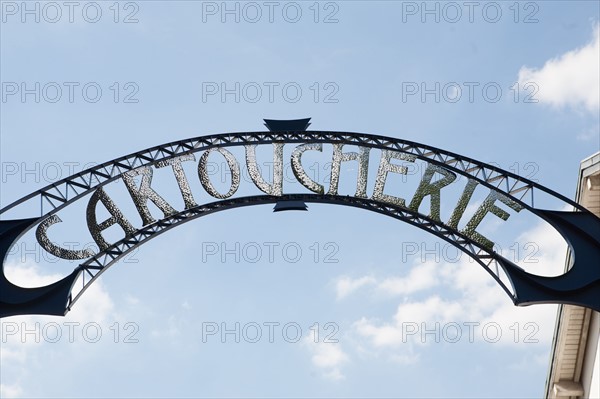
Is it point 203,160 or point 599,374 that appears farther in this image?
point 599,374

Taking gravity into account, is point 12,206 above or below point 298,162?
below

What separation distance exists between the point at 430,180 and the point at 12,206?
10.6m

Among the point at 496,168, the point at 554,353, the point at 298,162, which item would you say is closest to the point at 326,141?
the point at 298,162

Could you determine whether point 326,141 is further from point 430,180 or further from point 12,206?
point 12,206

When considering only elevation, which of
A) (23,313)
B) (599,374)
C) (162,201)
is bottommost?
(23,313)

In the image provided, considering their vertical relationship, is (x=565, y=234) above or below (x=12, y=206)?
above

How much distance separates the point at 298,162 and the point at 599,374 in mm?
10741

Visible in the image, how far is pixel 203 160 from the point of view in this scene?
24406 mm

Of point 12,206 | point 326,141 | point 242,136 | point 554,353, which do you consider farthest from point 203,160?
point 554,353

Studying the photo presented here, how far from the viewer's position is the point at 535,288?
897 inches

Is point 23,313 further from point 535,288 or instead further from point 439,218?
point 535,288

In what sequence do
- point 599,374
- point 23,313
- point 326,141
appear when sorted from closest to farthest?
1. point 23,313
2. point 326,141
3. point 599,374

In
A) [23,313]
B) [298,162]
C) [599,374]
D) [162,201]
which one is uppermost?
[298,162]

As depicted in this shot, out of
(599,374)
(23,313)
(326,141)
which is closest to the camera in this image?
(23,313)
